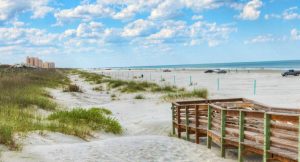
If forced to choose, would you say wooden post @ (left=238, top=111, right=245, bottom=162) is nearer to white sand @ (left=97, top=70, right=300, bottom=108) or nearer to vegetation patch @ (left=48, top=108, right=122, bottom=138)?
vegetation patch @ (left=48, top=108, right=122, bottom=138)

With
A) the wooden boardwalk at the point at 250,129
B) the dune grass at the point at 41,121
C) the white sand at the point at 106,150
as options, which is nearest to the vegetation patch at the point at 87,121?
the dune grass at the point at 41,121

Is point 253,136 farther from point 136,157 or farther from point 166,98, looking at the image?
point 166,98

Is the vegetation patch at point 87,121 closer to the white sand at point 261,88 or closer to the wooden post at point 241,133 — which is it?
the wooden post at point 241,133

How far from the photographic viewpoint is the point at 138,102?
29.8 m

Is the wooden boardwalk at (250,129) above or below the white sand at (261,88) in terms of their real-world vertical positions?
above

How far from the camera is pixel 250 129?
1098cm

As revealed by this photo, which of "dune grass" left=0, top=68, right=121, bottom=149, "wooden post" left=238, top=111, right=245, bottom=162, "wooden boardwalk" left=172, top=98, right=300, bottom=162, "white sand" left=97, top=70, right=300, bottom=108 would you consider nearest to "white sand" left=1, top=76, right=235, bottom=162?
"dune grass" left=0, top=68, right=121, bottom=149

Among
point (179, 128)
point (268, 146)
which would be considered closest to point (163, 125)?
point (179, 128)

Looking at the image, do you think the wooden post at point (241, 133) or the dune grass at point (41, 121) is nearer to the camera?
the wooden post at point (241, 133)

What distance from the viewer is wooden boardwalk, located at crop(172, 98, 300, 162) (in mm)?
9117

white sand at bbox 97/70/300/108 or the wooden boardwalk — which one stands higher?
the wooden boardwalk

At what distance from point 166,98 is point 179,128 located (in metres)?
12.6

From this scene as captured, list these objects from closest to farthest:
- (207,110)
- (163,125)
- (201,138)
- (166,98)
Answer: (207,110)
(201,138)
(163,125)
(166,98)

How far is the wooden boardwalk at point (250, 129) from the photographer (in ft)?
29.9
